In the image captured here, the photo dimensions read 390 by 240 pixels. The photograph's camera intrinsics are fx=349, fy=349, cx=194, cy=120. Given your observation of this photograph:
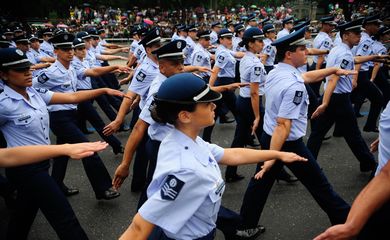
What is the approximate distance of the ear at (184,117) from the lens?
2.00 metres

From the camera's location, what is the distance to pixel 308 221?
3902 mm

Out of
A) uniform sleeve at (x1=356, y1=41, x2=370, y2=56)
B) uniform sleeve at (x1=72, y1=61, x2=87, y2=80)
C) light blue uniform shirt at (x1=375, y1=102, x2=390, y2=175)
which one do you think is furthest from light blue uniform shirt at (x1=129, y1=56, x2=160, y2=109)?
uniform sleeve at (x1=356, y1=41, x2=370, y2=56)

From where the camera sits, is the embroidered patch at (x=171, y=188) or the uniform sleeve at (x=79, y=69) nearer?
the embroidered patch at (x=171, y=188)

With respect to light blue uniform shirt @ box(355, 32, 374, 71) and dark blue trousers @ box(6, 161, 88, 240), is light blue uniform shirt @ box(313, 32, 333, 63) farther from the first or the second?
dark blue trousers @ box(6, 161, 88, 240)

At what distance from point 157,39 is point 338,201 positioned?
290 centimetres

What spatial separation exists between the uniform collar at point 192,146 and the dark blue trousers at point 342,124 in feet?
10.5

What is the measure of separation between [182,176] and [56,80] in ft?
11.9

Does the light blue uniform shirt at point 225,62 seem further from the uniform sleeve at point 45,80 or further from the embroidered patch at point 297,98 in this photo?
the embroidered patch at point 297,98

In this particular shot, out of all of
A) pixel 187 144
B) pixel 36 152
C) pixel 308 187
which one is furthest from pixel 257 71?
pixel 36 152

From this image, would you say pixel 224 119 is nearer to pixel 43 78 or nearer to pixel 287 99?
pixel 43 78

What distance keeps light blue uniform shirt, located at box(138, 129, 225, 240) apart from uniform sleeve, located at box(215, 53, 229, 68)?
4.98 m

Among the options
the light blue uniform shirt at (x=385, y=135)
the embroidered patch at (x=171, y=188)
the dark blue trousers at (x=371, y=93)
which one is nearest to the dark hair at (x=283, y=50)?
the light blue uniform shirt at (x=385, y=135)

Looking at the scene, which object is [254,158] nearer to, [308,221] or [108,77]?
[308,221]

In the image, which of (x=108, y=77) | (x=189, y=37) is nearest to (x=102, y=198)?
(x=108, y=77)
